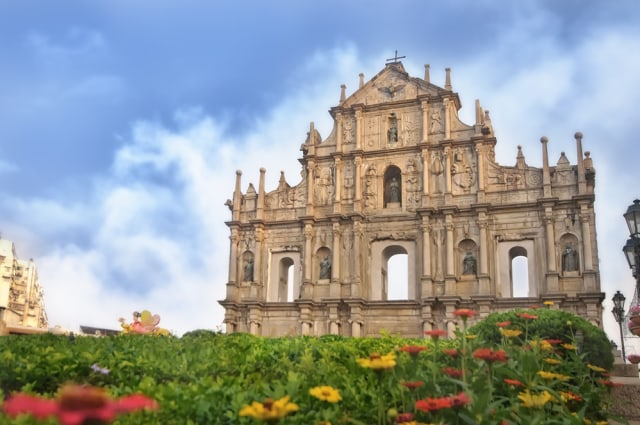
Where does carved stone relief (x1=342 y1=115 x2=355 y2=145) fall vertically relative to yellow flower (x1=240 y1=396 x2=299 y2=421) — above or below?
above

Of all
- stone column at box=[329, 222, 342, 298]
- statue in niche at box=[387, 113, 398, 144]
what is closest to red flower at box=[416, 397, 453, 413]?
stone column at box=[329, 222, 342, 298]

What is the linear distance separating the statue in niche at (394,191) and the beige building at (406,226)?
0.05 metres

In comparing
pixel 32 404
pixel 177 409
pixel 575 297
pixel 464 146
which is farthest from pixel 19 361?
pixel 464 146

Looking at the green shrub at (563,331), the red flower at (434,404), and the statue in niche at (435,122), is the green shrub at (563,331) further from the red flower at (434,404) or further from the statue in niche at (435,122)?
the statue in niche at (435,122)

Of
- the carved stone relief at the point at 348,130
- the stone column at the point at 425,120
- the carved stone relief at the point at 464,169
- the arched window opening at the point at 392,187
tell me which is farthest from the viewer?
the carved stone relief at the point at 348,130

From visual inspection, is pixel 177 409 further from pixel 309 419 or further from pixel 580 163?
pixel 580 163

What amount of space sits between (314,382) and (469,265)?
21.1 m

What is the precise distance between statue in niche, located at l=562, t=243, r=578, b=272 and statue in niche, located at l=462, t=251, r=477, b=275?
3.39 metres

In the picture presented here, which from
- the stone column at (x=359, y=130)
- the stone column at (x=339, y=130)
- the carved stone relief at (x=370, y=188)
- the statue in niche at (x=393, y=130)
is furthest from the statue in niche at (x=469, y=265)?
the stone column at (x=339, y=130)

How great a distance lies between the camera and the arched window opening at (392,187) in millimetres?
28281

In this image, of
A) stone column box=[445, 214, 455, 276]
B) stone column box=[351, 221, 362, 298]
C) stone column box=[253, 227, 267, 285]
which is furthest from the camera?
stone column box=[253, 227, 267, 285]

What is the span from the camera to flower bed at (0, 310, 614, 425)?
15.5 feet

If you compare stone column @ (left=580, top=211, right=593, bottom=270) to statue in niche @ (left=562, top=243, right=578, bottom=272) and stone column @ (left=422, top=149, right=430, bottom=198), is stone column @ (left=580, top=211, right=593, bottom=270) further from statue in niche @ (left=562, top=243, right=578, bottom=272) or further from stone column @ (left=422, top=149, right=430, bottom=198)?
stone column @ (left=422, top=149, right=430, bottom=198)

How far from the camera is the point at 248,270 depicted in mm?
29094
